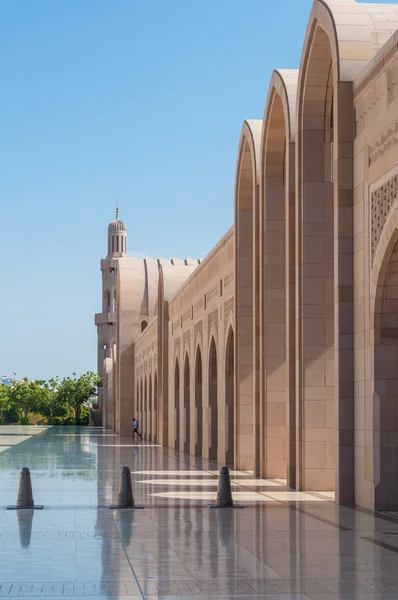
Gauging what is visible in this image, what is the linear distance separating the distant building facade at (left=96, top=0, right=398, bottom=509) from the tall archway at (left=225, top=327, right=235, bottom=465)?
0.03m

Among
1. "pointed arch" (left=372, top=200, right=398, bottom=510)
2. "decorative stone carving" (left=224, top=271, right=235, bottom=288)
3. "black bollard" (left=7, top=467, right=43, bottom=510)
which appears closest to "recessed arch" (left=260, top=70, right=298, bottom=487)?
"decorative stone carving" (left=224, top=271, right=235, bottom=288)

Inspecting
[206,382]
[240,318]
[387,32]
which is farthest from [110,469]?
[387,32]

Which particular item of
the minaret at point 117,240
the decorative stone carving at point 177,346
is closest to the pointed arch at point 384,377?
the decorative stone carving at point 177,346

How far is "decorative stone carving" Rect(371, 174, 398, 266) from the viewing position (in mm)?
13398

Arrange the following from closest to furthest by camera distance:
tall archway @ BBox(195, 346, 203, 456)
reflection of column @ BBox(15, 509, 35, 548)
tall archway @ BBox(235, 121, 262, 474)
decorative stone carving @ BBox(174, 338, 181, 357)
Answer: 1. reflection of column @ BBox(15, 509, 35, 548)
2. tall archway @ BBox(235, 121, 262, 474)
3. tall archway @ BBox(195, 346, 203, 456)
4. decorative stone carving @ BBox(174, 338, 181, 357)

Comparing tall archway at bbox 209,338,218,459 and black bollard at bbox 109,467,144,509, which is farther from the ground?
tall archway at bbox 209,338,218,459

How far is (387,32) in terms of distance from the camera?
15.7 metres

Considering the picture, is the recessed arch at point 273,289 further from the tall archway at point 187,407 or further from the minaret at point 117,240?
the minaret at point 117,240

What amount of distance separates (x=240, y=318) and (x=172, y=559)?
1431cm

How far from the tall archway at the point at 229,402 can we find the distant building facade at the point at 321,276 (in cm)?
3

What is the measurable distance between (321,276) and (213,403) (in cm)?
1185

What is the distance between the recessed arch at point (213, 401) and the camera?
93.9 feet

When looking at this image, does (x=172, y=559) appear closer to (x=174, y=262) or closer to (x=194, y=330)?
(x=194, y=330)

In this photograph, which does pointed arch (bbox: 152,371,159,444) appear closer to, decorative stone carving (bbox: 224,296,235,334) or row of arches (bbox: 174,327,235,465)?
row of arches (bbox: 174,327,235,465)
